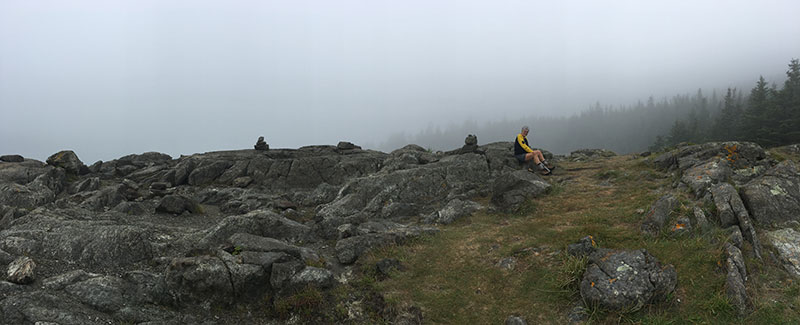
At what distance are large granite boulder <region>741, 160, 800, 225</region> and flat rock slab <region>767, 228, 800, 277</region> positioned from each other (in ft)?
2.15

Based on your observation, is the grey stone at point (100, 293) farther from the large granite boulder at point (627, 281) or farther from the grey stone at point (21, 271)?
the large granite boulder at point (627, 281)

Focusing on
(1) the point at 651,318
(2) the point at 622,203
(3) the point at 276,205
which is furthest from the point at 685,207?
(3) the point at 276,205

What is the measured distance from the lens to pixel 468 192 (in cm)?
2359

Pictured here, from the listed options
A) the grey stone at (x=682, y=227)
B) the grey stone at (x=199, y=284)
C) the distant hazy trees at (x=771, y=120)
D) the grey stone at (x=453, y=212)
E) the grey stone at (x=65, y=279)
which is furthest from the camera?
the distant hazy trees at (x=771, y=120)

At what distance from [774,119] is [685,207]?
9007 cm

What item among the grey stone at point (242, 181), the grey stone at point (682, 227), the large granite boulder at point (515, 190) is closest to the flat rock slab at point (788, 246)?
the grey stone at point (682, 227)

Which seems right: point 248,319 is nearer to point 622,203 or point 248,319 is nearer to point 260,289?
point 260,289

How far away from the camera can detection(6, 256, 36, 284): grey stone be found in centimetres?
1016

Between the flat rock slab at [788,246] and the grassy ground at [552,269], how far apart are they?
14.6 inches

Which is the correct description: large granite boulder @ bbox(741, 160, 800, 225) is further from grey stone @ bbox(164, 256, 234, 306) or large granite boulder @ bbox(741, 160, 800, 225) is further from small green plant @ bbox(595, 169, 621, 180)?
grey stone @ bbox(164, 256, 234, 306)

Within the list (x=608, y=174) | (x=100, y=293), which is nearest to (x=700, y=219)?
(x=608, y=174)

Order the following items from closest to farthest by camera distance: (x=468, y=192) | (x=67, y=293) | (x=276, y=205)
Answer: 1. (x=67, y=293)
2. (x=468, y=192)
3. (x=276, y=205)

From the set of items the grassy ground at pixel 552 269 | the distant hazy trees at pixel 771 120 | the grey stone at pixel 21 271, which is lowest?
the distant hazy trees at pixel 771 120

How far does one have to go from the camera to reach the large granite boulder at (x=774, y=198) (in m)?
12.0
